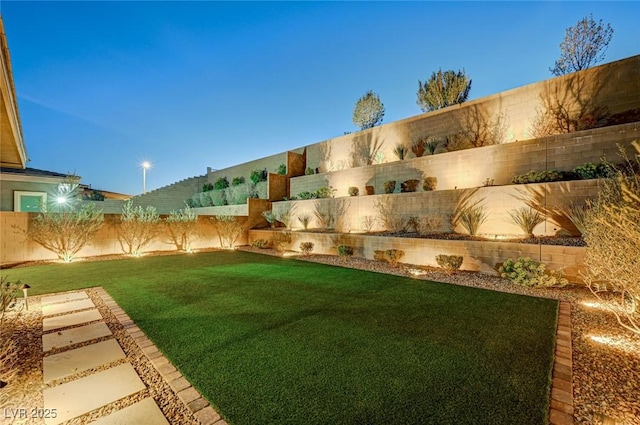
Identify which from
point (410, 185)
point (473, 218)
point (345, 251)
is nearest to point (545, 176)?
point (473, 218)

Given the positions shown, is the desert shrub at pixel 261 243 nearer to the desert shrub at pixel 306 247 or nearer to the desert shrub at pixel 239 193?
the desert shrub at pixel 306 247

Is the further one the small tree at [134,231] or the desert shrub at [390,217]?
the small tree at [134,231]

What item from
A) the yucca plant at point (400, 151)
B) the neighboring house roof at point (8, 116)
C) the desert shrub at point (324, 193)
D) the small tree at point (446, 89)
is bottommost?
the desert shrub at point (324, 193)

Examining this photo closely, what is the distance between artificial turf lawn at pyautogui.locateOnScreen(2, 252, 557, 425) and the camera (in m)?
1.76

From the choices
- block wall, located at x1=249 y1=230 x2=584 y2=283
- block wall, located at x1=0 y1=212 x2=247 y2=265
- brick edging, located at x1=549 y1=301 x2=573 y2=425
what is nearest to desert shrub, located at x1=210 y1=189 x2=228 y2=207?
block wall, located at x1=0 y1=212 x2=247 y2=265

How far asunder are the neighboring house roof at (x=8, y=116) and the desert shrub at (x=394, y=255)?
7.20 m

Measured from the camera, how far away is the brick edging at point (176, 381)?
5.44 ft

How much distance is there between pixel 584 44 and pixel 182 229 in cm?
1585

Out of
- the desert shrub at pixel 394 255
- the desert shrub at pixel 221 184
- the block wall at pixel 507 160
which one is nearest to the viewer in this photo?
the block wall at pixel 507 160

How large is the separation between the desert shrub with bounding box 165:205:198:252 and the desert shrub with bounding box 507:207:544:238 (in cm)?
1094

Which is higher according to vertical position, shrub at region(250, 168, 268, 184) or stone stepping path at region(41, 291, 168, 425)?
shrub at region(250, 168, 268, 184)

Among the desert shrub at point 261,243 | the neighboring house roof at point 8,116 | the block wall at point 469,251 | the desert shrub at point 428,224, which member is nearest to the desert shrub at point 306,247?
the block wall at point 469,251

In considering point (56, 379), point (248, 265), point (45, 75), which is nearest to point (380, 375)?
point (56, 379)

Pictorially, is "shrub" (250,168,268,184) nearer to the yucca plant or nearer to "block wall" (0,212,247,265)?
"block wall" (0,212,247,265)
